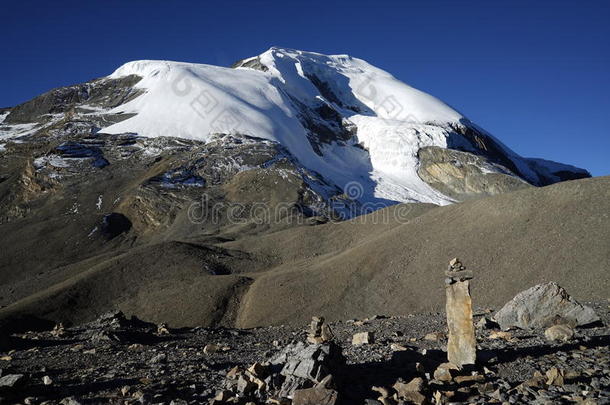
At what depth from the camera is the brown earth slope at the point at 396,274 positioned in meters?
25.7

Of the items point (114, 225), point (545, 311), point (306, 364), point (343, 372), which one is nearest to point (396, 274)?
point (545, 311)

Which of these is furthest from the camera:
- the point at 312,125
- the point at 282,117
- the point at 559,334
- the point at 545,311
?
the point at 312,125

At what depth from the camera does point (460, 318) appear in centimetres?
1079

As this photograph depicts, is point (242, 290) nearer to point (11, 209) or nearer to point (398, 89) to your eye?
point (11, 209)

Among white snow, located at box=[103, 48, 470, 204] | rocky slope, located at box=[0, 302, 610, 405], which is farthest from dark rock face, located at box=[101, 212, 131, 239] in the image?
rocky slope, located at box=[0, 302, 610, 405]

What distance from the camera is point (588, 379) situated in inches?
352

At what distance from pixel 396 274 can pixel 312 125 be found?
124854mm

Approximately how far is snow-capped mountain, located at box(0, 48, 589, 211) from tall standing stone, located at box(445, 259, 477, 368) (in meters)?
92.0

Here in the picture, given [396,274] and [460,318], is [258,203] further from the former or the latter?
[460,318]

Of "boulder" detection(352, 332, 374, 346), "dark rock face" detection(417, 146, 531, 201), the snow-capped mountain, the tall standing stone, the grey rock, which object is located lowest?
"boulder" detection(352, 332, 374, 346)

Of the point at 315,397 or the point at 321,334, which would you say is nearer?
the point at 315,397

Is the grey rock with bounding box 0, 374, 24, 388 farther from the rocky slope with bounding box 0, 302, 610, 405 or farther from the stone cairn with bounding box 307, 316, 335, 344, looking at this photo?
A: the stone cairn with bounding box 307, 316, 335, 344

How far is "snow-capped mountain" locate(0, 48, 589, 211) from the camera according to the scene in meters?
120

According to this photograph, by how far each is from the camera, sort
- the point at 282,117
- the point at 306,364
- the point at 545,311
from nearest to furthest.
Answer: the point at 306,364, the point at 545,311, the point at 282,117
